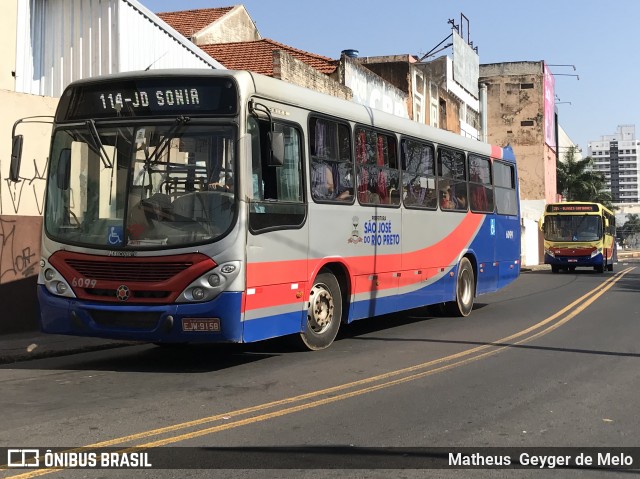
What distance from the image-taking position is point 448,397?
6918mm

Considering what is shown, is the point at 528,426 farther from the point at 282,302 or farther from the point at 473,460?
the point at 282,302

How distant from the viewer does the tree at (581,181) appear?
66000mm

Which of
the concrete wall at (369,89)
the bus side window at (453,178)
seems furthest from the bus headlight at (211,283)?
the concrete wall at (369,89)

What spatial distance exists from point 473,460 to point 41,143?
32.7 ft

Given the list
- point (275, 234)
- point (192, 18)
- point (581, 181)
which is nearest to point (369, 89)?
point (192, 18)

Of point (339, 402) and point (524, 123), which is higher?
point (524, 123)

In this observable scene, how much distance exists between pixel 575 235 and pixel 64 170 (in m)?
29.3

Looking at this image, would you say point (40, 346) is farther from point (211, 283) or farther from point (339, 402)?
point (339, 402)

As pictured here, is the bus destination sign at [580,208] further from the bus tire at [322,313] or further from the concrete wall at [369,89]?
the bus tire at [322,313]

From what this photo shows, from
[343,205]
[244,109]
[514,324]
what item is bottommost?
[514,324]

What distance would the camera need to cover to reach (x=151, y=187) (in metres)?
7.82

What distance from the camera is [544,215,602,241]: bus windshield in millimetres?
33562

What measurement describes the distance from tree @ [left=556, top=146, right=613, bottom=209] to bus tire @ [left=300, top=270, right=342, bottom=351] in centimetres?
6101

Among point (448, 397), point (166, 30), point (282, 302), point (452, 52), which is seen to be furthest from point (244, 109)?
point (452, 52)
